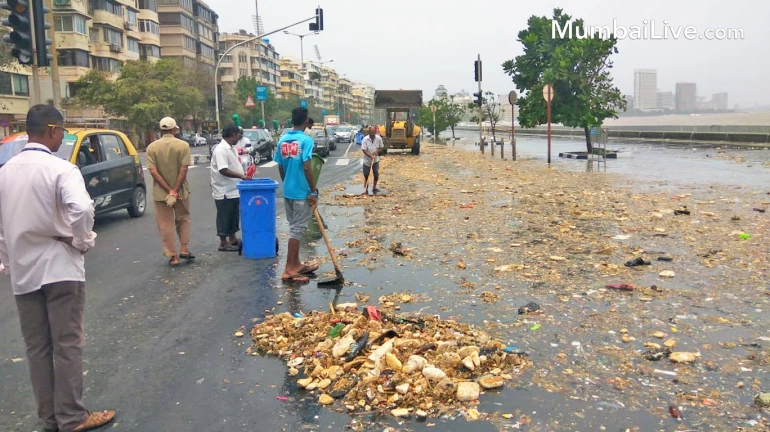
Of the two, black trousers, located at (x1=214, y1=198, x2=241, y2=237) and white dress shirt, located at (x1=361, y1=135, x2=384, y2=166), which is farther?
white dress shirt, located at (x1=361, y1=135, x2=384, y2=166)

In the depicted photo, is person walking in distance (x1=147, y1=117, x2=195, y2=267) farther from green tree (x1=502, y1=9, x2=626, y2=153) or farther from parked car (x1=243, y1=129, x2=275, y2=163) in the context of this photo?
green tree (x1=502, y1=9, x2=626, y2=153)

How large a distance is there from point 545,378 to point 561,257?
12.9ft

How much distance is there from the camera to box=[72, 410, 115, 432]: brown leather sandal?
12.3ft

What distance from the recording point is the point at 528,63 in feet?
103

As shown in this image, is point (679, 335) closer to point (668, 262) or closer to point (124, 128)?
point (668, 262)

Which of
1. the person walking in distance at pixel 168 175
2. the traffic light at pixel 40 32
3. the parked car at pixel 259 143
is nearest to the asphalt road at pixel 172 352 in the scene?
the person walking in distance at pixel 168 175

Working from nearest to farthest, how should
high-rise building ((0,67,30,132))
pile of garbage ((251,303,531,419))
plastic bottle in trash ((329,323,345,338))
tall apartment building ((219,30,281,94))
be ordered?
1. pile of garbage ((251,303,531,419))
2. plastic bottle in trash ((329,323,345,338))
3. high-rise building ((0,67,30,132))
4. tall apartment building ((219,30,281,94))

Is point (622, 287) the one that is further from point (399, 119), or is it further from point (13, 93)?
point (13, 93)

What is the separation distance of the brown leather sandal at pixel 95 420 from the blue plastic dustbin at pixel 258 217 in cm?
408

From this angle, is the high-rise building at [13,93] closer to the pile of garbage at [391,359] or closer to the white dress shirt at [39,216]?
the pile of garbage at [391,359]

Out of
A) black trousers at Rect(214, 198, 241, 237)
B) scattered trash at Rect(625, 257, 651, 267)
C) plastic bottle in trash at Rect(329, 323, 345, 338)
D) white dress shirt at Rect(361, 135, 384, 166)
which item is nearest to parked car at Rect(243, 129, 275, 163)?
white dress shirt at Rect(361, 135, 384, 166)

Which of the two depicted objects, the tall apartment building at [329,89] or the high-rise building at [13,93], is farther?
the tall apartment building at [329,89]

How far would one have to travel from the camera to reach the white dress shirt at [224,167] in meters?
8.40

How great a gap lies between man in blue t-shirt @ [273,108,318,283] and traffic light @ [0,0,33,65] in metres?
7.30
